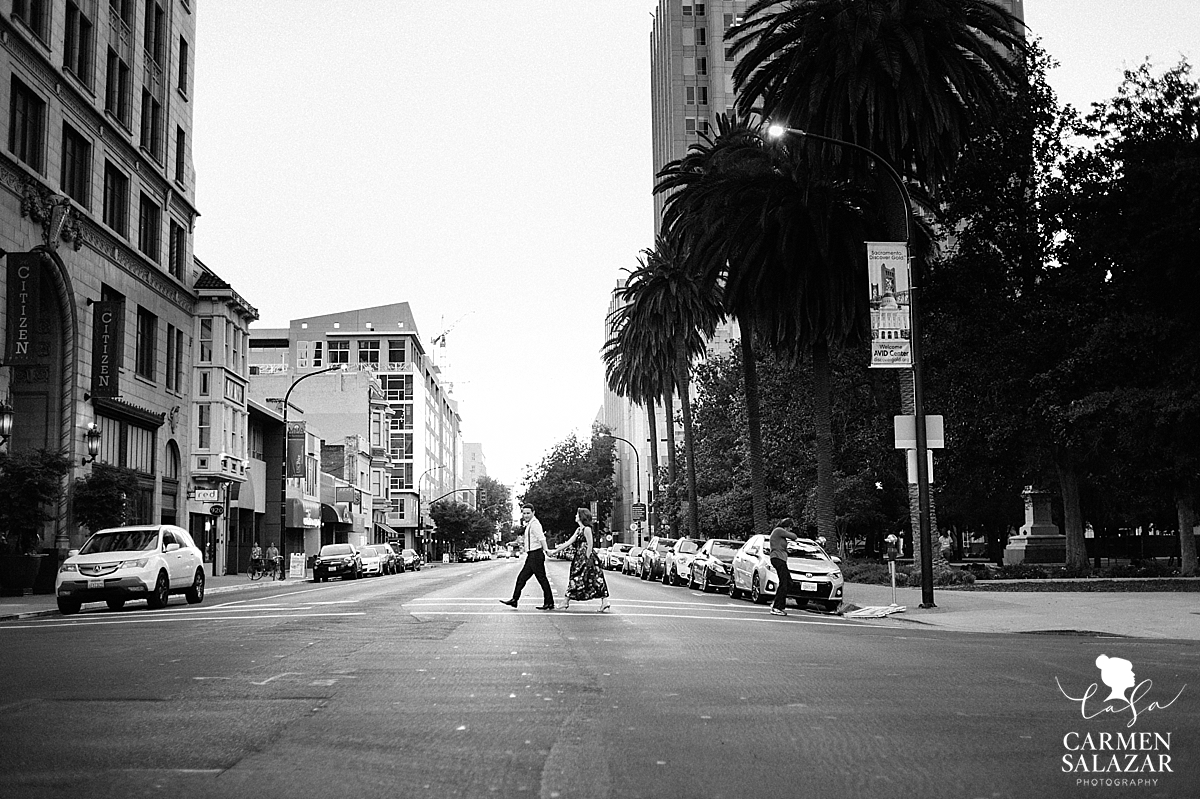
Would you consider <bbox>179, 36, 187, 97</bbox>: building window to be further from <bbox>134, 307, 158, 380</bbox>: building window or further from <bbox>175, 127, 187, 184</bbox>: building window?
<bbox>134, 307, 158, 380</bbox>: building window

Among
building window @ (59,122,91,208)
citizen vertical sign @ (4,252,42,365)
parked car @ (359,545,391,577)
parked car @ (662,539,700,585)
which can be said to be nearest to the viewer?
citizen vertical sign @ (4,252,42,365)

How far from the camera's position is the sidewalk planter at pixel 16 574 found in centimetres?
3084

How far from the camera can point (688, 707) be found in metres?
8.75

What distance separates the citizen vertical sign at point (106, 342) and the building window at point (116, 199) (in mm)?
4435

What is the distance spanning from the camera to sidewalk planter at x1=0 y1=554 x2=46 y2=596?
30.8 m

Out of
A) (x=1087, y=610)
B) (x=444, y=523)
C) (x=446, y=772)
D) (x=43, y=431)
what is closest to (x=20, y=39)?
(x=43, y=431)

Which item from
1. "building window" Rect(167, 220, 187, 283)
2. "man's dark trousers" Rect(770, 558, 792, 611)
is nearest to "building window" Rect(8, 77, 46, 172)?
"building window" Rect(167, 220, 187, 283)

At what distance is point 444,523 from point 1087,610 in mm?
113895

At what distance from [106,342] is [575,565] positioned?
81.3ft

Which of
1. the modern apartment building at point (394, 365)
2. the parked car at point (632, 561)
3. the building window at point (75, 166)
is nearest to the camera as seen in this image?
the building window at point (75, 166)

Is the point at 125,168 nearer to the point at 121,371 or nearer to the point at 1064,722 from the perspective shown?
the point at 121,371

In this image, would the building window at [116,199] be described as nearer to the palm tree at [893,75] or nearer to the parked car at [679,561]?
the parked car at [679,561]

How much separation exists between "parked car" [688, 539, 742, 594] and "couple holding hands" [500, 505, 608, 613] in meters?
10.8

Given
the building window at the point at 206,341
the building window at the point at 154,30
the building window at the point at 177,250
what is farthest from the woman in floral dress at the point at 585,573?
the building window at the point at 206,341
